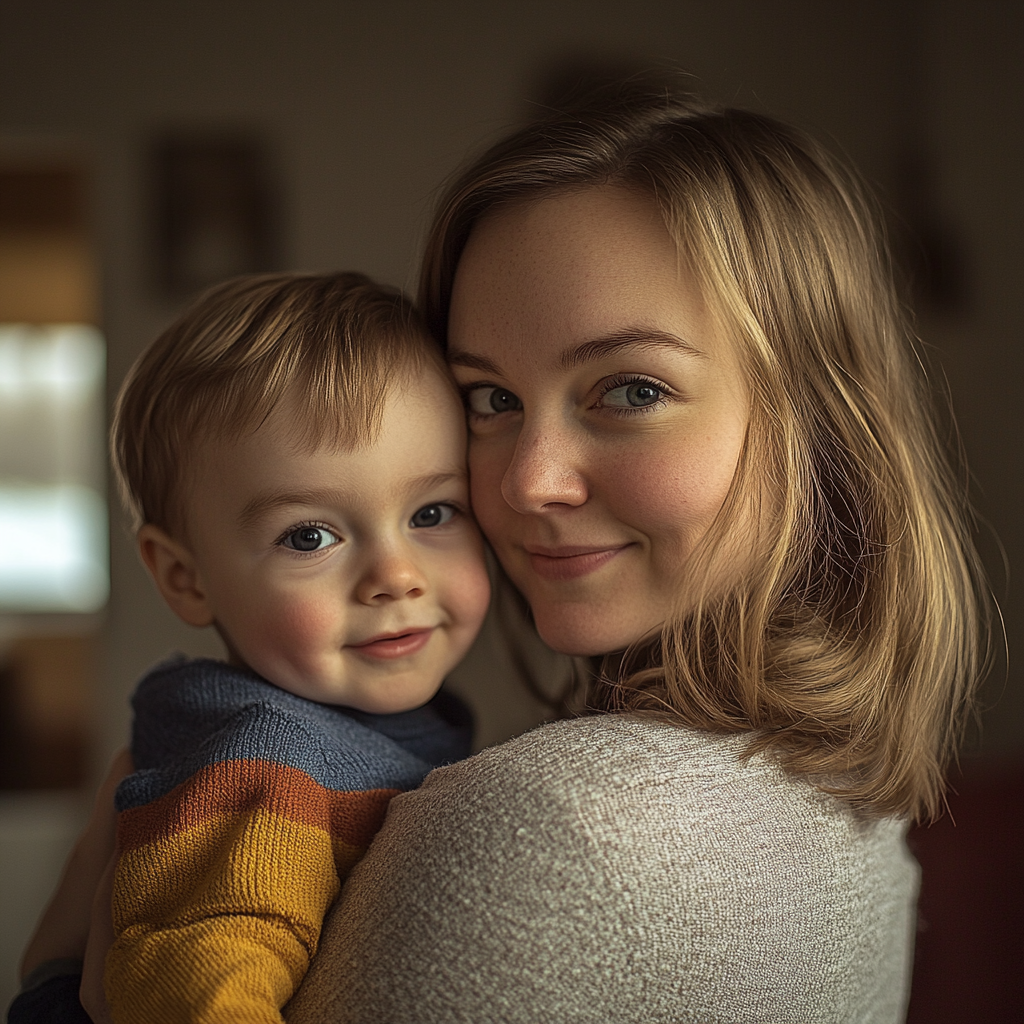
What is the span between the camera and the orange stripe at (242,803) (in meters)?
0.86

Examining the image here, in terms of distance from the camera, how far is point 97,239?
3781 millimetres

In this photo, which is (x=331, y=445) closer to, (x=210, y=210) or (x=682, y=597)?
(x=682, y=597)

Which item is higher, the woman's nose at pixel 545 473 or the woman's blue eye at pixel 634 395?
the woman's blue eye at pixel 634 395

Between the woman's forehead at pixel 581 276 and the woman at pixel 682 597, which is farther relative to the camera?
the woman's forehead at pixel 581 276

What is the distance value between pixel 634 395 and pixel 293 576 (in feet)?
1.21

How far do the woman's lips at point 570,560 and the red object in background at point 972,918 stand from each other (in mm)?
1361

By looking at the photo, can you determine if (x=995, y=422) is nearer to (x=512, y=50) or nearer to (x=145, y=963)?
(x=512, y=50)

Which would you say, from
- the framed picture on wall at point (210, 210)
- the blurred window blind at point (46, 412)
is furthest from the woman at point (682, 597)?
the blurred window blind at point (46, 412)

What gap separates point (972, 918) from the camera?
2.13 meters

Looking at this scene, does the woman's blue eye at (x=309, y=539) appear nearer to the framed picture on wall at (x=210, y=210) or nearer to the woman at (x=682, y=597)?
the woman at (x=682, y=597)

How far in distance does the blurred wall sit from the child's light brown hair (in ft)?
8.71

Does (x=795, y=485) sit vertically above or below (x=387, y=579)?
above

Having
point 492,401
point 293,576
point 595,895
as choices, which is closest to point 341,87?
point 492,401

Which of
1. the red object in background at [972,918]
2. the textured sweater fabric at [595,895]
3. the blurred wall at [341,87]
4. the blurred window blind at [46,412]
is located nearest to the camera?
the textured sweater fabric at [595,895]
